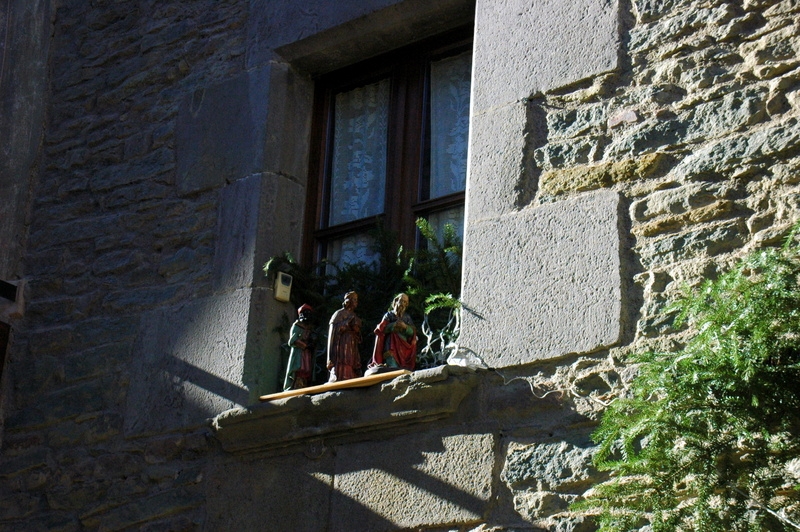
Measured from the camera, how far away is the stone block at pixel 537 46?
4.69 metres

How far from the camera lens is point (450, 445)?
438 centimetres

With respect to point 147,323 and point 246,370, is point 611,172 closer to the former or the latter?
point 246,370

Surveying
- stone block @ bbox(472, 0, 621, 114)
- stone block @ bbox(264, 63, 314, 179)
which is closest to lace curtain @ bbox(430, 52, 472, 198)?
stone block @ bbox(472, 0, 621, 114)

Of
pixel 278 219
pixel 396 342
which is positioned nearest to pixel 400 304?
pixel 396 342

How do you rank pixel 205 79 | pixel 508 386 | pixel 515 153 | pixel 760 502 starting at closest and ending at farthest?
pixel 760 502 < pixel 508 386 < pixel 515 153 < pixel 205 79

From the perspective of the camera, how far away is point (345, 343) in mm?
4805

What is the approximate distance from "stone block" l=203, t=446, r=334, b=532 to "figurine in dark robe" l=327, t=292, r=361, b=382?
0.29m

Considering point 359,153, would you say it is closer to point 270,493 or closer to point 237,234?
point 237,234

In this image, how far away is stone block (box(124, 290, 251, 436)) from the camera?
5.11 metres

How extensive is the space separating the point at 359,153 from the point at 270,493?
1639mm

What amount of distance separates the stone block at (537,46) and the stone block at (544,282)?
51 centimetres

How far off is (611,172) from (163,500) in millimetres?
2103

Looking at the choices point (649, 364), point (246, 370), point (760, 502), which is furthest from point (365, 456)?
point (760, 502)

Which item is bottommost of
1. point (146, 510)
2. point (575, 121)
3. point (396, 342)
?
point (146, 510)
